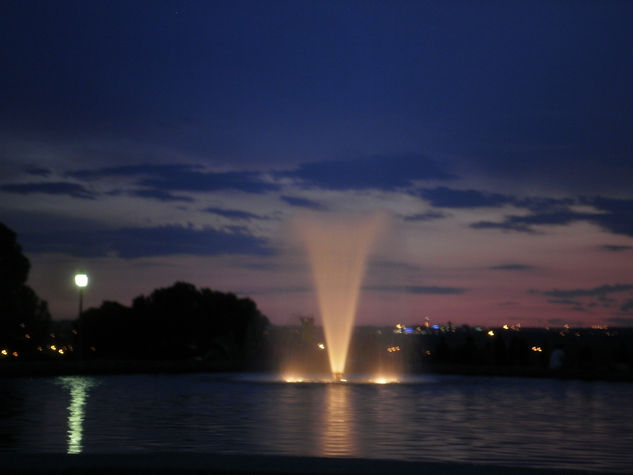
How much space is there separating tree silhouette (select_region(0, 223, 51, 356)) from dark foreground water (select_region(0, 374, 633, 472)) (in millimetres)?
24522

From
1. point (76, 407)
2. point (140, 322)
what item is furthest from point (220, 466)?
point (140, 322)

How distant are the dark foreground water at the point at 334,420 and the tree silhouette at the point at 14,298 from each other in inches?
965

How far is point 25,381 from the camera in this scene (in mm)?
30078

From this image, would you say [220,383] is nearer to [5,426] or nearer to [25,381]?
[25,381]

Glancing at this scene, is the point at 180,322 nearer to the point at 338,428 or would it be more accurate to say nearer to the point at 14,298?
the point at 14,298

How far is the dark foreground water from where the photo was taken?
14.4 m

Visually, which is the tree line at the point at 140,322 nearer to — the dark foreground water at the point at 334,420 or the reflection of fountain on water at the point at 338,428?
the dark foreground water at the point at 334,420

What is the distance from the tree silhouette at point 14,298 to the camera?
52.7 m

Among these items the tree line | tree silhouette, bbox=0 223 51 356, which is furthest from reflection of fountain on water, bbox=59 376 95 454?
tree silhouette, bbox=0 223 51 356

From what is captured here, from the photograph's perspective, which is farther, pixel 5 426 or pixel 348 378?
pixel 348 378

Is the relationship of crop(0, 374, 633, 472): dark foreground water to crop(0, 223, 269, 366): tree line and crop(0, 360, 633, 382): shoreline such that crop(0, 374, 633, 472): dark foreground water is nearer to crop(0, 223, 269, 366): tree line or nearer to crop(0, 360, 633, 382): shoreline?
crop(0, 360, 633, 382): shoreline

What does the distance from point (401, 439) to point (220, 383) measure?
48.8 ft

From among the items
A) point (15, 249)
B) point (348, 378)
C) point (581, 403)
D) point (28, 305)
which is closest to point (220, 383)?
point (348, 378)

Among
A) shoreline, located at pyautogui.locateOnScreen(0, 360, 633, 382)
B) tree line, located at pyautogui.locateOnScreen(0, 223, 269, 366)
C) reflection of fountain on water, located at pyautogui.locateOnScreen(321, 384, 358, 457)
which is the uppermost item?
tree line, located at pyautogui.locateOnScreen(0, 223, 269, 366)
